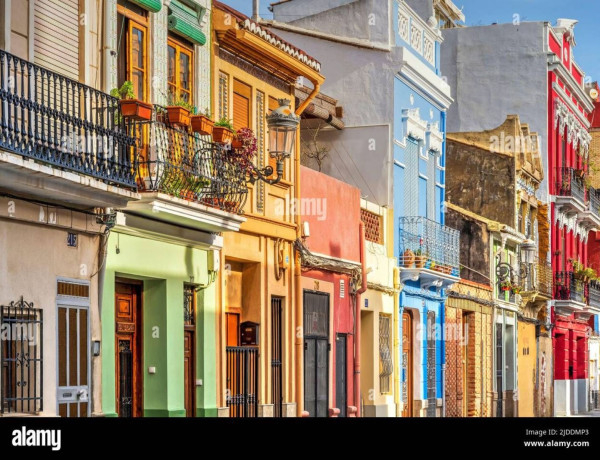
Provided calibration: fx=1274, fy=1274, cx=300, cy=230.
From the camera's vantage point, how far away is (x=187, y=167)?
13922 mm

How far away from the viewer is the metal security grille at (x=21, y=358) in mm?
11039

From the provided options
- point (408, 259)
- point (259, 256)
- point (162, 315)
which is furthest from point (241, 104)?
point (408, 259)

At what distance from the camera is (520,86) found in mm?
37000

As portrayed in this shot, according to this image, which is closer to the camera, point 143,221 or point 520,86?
point 143,221

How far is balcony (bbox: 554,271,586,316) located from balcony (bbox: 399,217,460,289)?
12.9 meters

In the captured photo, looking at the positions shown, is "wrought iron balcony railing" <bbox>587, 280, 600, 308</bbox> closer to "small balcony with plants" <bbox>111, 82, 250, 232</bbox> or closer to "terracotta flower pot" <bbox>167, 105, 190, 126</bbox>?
"small balcony with plants" <bbox>111, 82, 250, 232</bbox>

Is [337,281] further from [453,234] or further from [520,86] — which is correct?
[520,86]

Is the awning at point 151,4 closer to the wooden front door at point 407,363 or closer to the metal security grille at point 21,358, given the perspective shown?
the metal security grille at point 21,358

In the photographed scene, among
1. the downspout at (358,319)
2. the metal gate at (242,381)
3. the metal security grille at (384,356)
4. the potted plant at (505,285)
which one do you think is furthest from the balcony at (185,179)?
the potted plant at (505,285)

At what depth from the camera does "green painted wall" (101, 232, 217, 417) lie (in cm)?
1320

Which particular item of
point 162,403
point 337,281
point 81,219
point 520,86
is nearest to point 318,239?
point 337,281

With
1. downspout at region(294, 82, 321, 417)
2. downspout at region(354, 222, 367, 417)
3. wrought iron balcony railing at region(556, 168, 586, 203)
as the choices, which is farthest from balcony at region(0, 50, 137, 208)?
wrought iron balcony railing at region(556, 168, 586, 203)

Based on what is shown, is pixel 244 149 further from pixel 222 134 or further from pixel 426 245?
pixel 426 245
